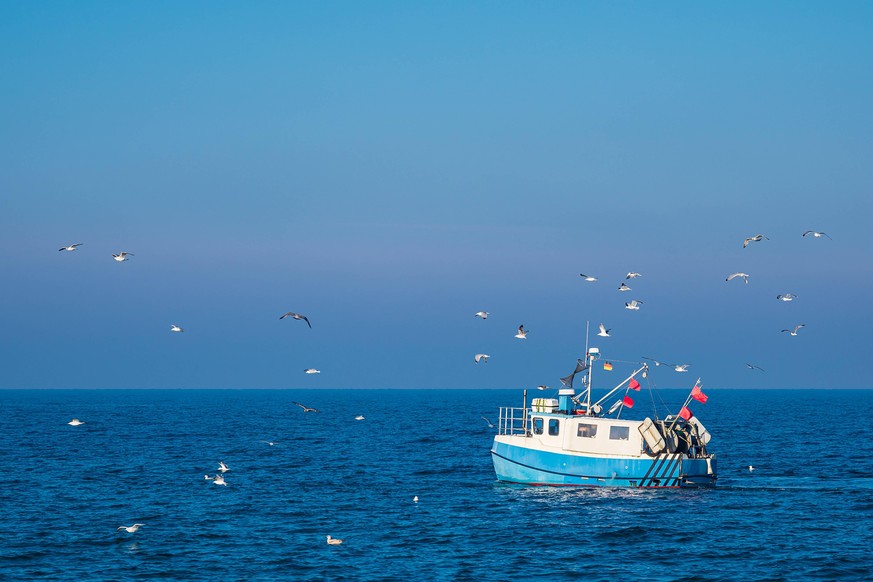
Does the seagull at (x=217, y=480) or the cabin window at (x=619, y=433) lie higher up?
the cabin window at (x=619, y=433)

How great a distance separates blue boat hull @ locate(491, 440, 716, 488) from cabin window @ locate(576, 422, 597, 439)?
47.3 inches

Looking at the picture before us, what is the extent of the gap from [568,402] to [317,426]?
304 feet

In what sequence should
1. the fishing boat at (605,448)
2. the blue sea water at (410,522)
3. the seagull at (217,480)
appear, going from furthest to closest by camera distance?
the seagull at (217,480) → the fishing boat at (605,448) → the blue sea water at (410,522)

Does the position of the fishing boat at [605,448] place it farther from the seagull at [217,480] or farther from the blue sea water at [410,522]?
the seagull at [217,480]

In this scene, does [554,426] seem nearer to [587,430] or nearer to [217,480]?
[587,430]

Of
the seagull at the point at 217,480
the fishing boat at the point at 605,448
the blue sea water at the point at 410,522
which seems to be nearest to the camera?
the blue sea water at the point at 410,522

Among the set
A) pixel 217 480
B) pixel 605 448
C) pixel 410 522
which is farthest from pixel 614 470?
pixel 217 480

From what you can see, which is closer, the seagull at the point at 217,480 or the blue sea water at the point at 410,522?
Answer: the blue sea water at the point at 410,522

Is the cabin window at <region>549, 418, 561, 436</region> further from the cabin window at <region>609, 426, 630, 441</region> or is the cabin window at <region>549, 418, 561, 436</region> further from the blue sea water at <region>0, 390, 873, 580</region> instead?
the blue sea water at <region>0, 390, 873, 580</region>

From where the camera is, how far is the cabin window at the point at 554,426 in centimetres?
5506

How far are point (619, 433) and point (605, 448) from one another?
1.20 metres

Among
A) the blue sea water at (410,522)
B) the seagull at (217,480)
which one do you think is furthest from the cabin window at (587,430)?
the seagull at (217,480)

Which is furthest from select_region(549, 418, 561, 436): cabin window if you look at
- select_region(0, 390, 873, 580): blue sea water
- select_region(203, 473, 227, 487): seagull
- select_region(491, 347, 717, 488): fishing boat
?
select_region(203, 473, 227, 487): seagull

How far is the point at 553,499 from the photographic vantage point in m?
53.4
